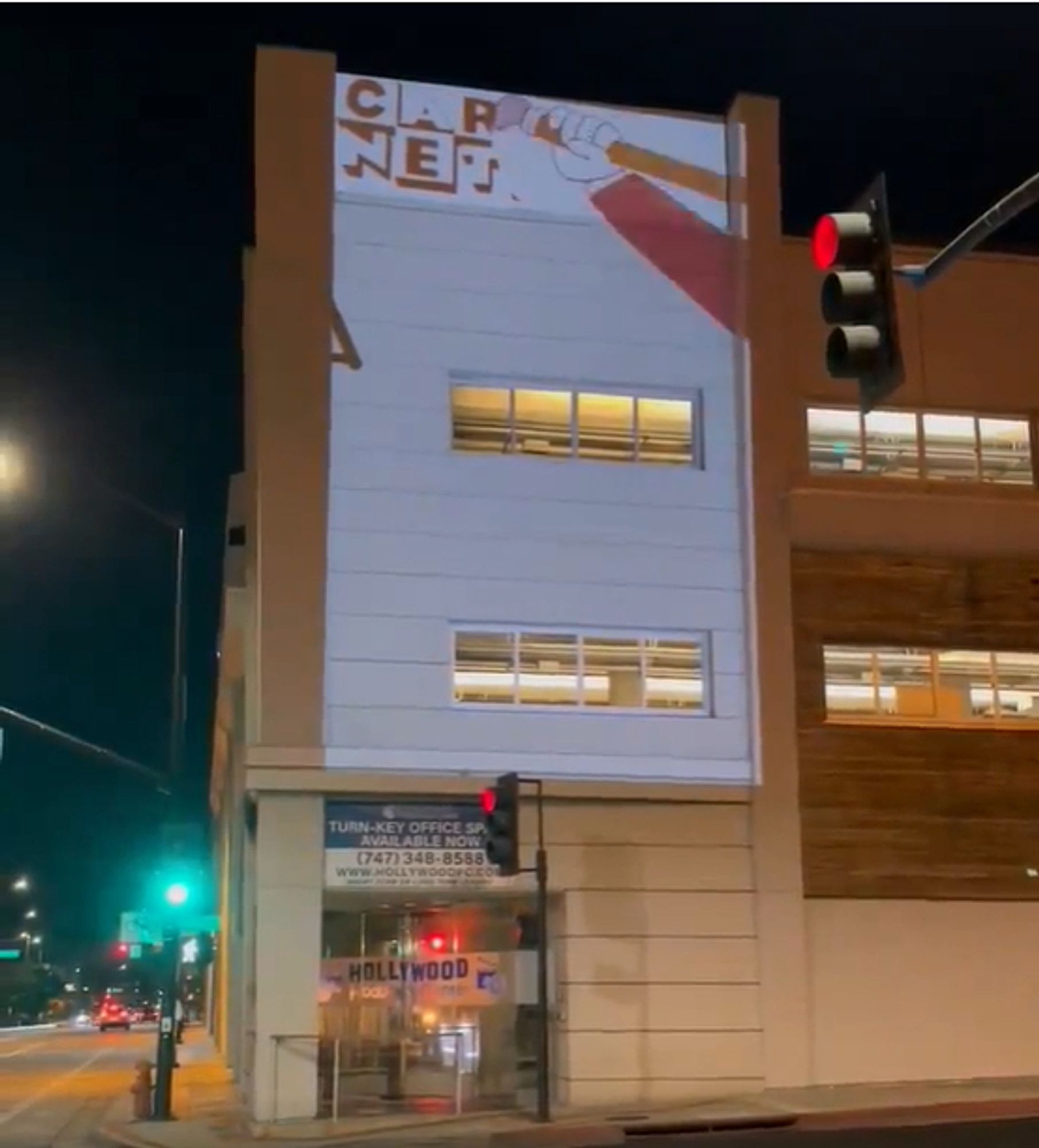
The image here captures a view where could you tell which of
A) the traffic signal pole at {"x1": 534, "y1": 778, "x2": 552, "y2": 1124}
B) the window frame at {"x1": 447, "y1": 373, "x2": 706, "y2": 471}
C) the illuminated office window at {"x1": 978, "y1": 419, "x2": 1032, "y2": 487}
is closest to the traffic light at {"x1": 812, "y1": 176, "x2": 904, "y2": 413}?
the traffic signal pole at {"x1": 534, "y1": 778, "x2": 552, "y2": 1124}

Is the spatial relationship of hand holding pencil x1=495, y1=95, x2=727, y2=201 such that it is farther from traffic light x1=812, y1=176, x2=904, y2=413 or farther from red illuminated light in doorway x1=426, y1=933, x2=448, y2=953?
traffic light x1=812, y1=176, x2=904, y2=413

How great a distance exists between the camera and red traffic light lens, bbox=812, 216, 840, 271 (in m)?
9.00

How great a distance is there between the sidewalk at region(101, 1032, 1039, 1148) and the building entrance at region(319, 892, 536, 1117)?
146 centimetres

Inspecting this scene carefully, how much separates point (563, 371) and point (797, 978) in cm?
927

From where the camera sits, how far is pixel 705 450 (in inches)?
971

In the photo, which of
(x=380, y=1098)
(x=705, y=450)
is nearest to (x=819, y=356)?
(x=705, y=450)

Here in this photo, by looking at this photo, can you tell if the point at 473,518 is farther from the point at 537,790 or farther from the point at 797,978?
the point at 797,978

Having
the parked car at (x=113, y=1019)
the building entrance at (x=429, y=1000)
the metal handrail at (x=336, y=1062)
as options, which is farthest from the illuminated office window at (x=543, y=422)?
the parked car at (x=113, y=1019)

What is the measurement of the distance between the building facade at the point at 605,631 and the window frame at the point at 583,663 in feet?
0.18

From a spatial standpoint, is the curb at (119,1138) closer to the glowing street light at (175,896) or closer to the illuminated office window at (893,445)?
the glowing street light at (175,896)

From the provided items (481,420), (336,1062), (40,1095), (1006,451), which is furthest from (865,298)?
(40,1095)

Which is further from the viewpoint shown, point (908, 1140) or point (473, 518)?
point (473, 518)

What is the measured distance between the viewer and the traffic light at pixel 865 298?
8906 millimetres

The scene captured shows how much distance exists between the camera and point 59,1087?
30.0 metres
